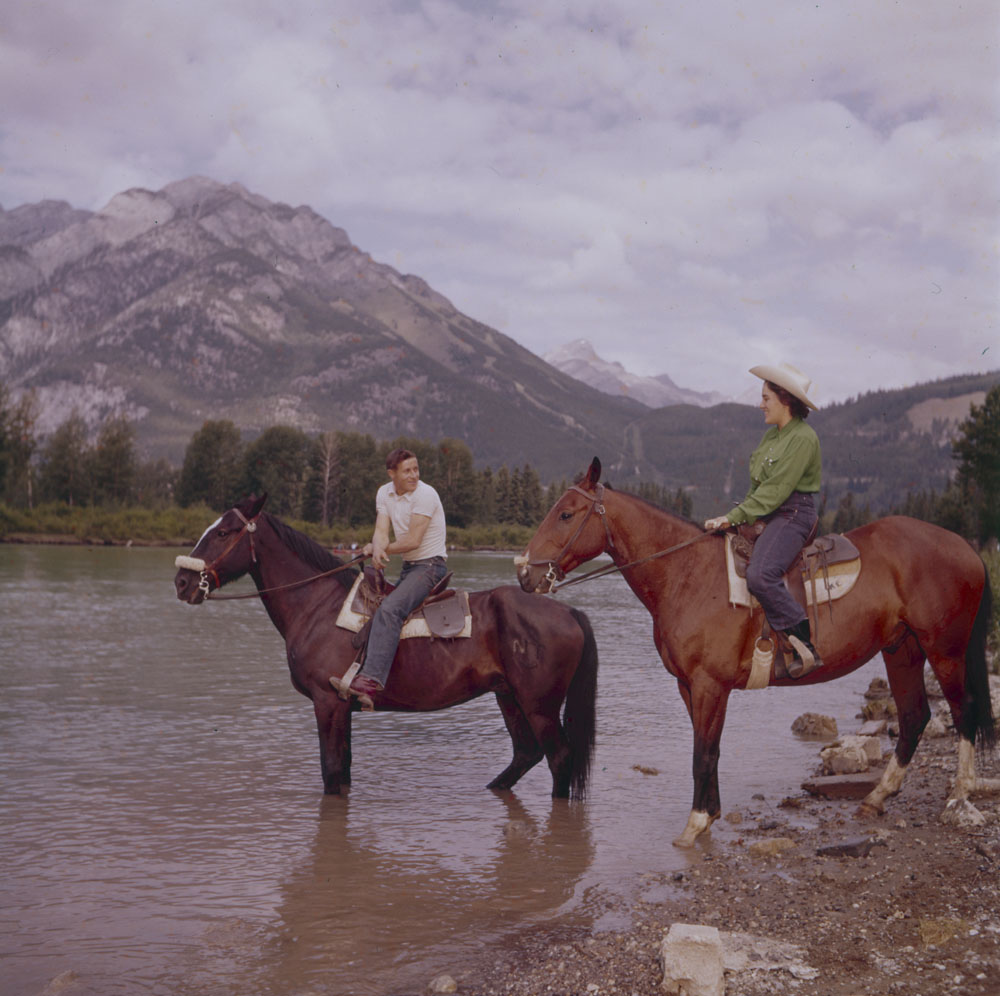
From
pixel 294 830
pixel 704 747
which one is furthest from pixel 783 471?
pixel 294 830

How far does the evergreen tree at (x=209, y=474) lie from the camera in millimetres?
93688

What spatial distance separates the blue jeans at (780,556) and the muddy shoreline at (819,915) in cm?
177

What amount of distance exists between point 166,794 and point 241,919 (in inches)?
134

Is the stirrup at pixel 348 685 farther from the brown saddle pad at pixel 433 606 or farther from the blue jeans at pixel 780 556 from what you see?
the blue jeans at pixel 780 556

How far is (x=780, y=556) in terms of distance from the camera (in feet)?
24.0

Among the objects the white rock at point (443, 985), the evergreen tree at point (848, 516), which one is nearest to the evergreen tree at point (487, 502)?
the evergreen tree at point (848, 516)

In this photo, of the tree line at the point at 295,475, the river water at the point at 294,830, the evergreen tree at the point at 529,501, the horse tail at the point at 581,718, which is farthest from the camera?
the evergreen tree at the point at 529,501

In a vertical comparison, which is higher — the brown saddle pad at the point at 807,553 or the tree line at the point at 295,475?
the tree line at the point at 295,475

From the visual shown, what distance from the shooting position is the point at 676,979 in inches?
186

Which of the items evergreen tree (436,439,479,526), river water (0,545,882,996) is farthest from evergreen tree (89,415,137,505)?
river water (0,545,882,996)

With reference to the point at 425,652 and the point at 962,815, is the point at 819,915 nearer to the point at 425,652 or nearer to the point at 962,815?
the point at 962,815

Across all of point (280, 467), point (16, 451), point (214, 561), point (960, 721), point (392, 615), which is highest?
point (280, 467)

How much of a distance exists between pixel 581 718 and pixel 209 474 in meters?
90.3

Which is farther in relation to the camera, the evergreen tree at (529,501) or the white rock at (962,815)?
the evergreen tree at (529,501)
